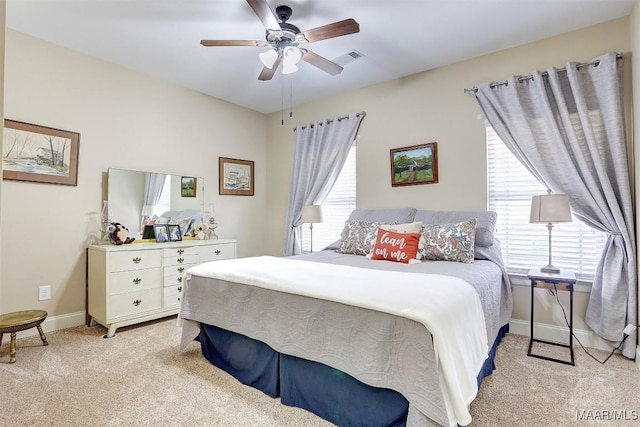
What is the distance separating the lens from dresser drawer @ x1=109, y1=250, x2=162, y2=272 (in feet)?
9.64

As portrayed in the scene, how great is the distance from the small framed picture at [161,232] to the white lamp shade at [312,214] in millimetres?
1577

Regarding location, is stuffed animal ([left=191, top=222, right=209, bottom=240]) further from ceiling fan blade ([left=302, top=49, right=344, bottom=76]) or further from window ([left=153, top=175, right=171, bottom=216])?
ceiling fan blade ([left=302, top=49, right=344, bottom=76])

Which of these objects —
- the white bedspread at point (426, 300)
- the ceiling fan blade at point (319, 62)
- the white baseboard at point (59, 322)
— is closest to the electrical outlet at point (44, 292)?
the white baseboard at point (59, 322)

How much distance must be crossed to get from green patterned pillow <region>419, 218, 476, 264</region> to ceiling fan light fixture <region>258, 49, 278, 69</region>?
1.92 meters

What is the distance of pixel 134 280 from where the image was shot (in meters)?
3.07

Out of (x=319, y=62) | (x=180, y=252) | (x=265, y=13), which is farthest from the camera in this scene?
(x=180, y=252)

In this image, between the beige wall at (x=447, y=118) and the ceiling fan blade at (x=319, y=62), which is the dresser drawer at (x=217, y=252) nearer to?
the beige wall at (x=447, y=118)

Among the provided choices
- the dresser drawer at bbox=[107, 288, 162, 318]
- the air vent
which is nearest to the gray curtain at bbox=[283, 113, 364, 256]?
the air vent

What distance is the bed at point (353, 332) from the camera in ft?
4.46

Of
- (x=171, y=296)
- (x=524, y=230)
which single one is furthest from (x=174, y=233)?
(x=524, y=230)

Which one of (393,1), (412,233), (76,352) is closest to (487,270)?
(412,233)

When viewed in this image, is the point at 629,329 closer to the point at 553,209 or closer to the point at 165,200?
the point at 553,209

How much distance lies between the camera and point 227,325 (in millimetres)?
2146

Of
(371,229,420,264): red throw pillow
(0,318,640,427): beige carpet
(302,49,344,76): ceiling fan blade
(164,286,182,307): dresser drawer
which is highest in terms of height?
(302,49,344,76): ceiling fan blade
